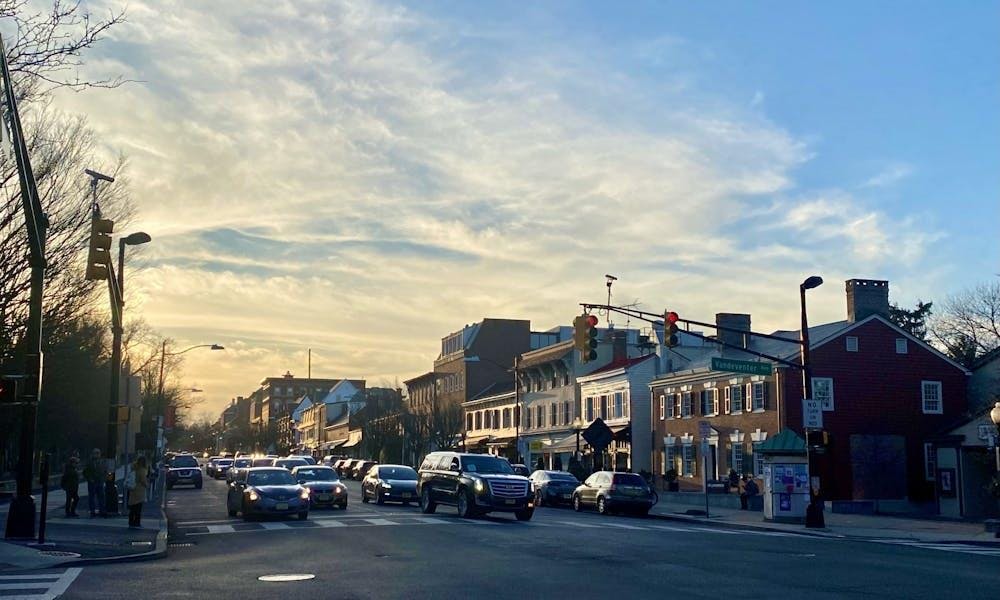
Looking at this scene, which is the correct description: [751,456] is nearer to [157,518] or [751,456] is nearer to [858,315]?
[858,315]

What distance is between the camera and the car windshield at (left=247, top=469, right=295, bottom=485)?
3042 cm

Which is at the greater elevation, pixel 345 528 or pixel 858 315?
pixel 858 315

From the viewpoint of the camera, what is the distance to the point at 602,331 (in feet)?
251

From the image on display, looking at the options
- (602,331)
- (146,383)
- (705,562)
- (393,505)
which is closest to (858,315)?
(393,505)

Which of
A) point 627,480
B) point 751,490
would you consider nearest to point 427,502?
point 627,480

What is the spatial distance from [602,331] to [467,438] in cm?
1750

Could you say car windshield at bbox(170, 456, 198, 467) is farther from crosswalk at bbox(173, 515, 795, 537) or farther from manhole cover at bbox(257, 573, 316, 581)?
manhole cover at bbox(257, 573, 316, 581)

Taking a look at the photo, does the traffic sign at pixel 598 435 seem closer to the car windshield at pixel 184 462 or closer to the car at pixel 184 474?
the car at pixel 184 474

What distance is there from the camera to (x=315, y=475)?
120ft

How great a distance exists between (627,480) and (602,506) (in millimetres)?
1314

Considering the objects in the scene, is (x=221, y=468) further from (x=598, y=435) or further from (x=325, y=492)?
(x=325, y=492)

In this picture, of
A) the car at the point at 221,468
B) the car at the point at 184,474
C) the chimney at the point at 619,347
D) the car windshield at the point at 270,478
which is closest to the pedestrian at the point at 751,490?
the car windshield at the point at 270,478

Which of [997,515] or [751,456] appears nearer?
[997,515]

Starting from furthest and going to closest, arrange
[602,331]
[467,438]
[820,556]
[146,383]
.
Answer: [146,383], [467,438], [602,331], [820,556]
